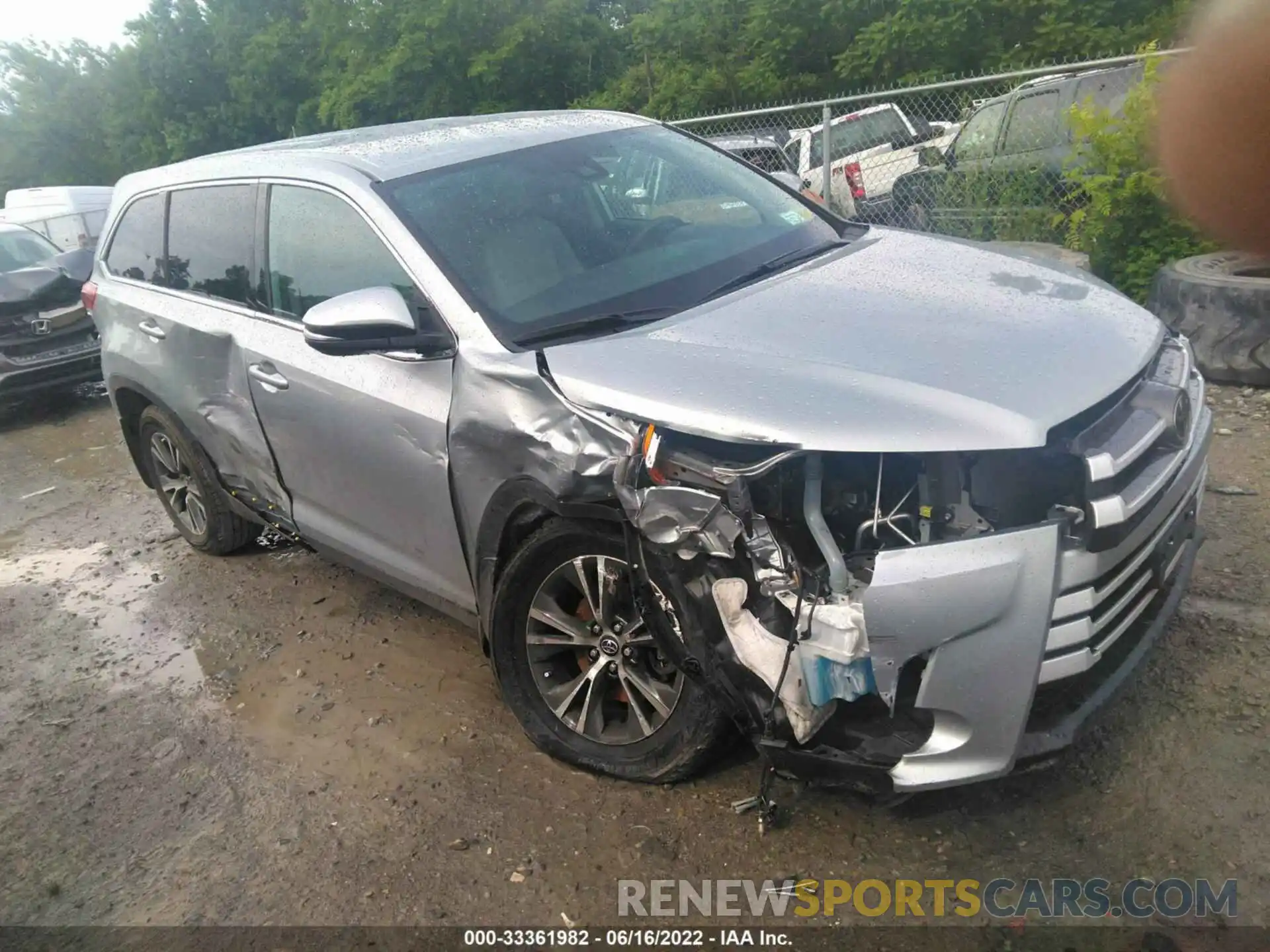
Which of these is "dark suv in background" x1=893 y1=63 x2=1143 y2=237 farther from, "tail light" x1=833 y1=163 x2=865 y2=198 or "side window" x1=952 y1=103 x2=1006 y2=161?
"tail light" x1=833 y1=163 x2=865 y2=198

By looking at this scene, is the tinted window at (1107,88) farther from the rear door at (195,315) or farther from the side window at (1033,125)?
the rear door at (195,315)

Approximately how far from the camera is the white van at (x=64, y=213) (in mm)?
16000

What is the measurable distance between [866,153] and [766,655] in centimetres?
846

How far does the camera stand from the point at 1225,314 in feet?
15.6

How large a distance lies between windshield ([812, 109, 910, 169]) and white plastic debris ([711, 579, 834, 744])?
27.3 feet

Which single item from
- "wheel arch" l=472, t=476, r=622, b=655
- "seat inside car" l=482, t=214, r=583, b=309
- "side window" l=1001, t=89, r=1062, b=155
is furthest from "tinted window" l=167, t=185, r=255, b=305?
"side window" l=1001, t=89, r=1062, b=155

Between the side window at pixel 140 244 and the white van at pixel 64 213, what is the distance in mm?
12448

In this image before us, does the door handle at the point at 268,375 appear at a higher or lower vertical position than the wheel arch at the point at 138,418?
higher

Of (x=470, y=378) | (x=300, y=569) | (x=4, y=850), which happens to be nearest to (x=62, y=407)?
(x=300, y=569)

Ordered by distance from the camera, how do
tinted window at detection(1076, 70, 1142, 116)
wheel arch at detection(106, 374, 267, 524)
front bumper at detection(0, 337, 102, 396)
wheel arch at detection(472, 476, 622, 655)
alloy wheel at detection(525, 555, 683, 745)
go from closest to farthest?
1. wheel arch at detection(472, 476, 622, 655)
2. alloy wheel at detection(525, 555, 683, 745)
3. wheel arch at detection(106, 374, 267, 524)
4. tinted window at detection(1076, 70, 1142, 116)
5. front bumper at detection(0, 337, 102, 396)

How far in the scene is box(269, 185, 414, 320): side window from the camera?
3209mm

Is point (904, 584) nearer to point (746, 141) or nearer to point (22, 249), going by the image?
point (746, 141)

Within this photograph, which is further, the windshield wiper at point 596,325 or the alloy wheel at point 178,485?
the alloy wheel at point 178,485

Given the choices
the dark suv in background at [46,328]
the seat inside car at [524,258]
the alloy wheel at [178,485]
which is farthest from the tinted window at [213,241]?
the dark suv in background at [46,328]
